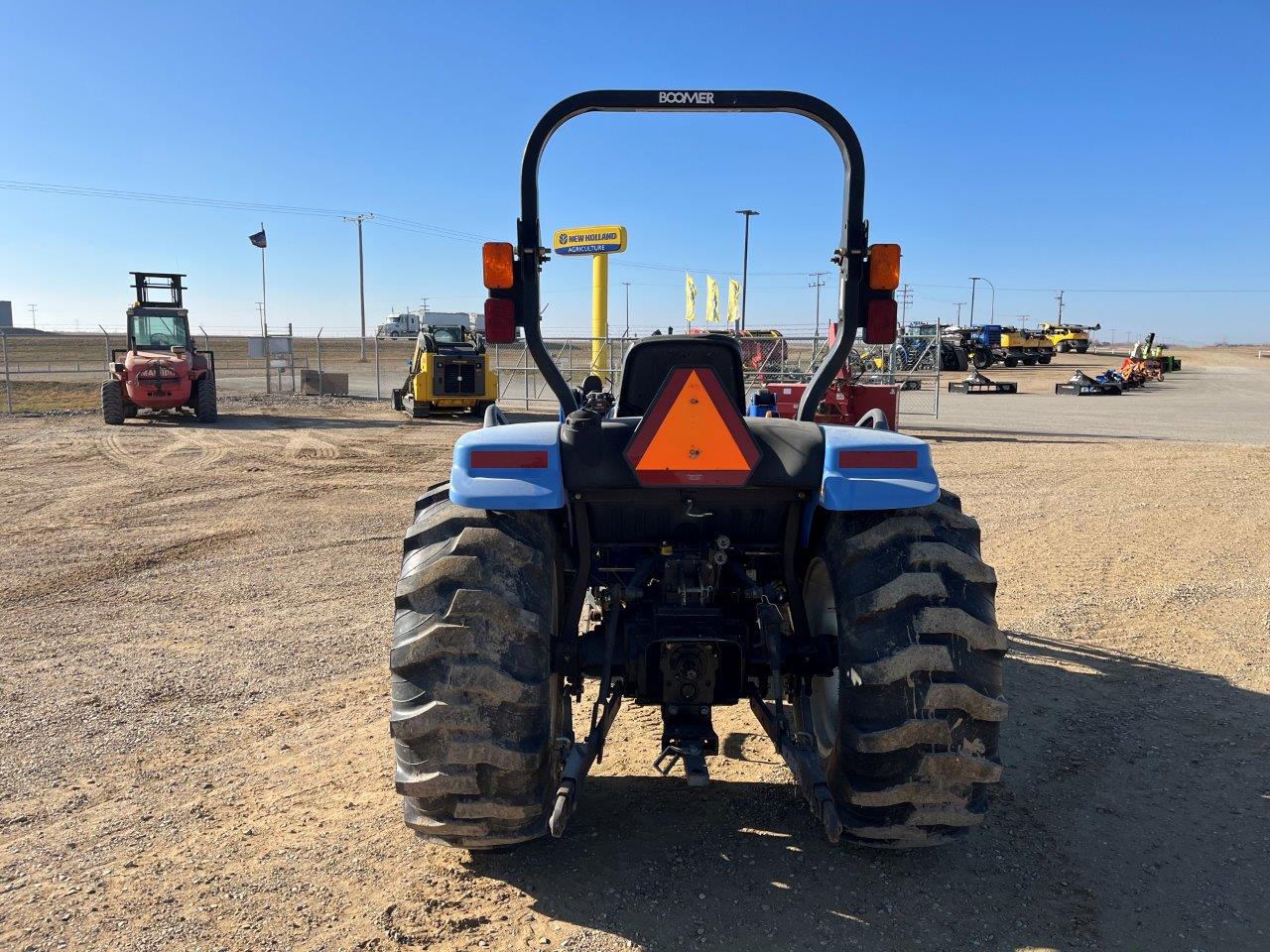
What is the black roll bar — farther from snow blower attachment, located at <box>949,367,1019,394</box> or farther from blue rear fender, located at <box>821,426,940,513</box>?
snow blower attachment, located at <box>949,367,1019,394</box>

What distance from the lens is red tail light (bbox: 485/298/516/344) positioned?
351cm

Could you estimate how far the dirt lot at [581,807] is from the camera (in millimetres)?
3090

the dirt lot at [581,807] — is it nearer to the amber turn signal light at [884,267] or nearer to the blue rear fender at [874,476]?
the blue rear fender at [874,476]

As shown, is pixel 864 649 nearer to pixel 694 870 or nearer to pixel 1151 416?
pixel 694 870

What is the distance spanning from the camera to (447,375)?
72.7ft

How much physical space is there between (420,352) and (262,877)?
20.0 meters

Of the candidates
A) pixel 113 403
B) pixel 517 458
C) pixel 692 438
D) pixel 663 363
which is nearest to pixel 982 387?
pixel 113 403

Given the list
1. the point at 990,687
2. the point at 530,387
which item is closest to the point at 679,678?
the point at 990,687

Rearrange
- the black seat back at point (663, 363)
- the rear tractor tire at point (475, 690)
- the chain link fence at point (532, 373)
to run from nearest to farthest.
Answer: the rear tractor tire at point (475, 690) → the black seat back at point (663, 363) → the chain link fence at point (532, 373)

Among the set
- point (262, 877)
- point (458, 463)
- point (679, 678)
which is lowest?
point (262, 877)

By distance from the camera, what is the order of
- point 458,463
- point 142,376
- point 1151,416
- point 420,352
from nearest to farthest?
point 458,463
point 142,376
point 420,352
point 1151,416

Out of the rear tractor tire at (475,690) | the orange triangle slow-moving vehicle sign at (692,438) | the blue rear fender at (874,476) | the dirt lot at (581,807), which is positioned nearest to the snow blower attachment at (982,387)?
the dirt lot at (581,807)

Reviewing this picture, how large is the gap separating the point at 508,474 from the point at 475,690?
29.1 inches

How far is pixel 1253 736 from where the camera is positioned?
15.3 ft
